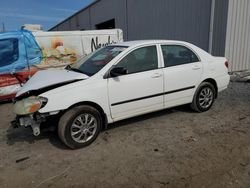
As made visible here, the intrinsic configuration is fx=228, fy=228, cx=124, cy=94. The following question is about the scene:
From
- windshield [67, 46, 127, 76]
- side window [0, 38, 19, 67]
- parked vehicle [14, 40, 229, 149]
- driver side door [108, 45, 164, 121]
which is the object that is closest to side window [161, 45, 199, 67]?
parked vehicle [14, 40, 229, 149]

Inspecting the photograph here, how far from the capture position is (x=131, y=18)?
15.1 metres

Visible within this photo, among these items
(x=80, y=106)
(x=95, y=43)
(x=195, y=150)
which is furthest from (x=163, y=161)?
(x=95, y=43)

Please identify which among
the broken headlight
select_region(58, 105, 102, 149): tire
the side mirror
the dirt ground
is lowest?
the dirt ground

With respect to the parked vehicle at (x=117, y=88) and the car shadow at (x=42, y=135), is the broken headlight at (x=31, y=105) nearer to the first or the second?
the parked vehicle at (x=117, y=88)

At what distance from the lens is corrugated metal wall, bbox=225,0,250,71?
862cm

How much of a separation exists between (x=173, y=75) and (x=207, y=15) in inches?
239

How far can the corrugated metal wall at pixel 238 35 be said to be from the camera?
339 inches

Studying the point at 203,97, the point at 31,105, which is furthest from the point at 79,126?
the point at 203,97

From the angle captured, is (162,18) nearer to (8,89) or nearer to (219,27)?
(219,27)

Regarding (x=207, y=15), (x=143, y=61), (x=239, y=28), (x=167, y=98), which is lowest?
(x=167, y=98)

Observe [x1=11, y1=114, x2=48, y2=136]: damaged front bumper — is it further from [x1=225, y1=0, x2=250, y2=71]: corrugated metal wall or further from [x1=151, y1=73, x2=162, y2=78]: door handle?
[x1=225, y1=0, x2=250, y2=71]: corrugated metal wall

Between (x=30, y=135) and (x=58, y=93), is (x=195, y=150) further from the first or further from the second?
(x=30, y=135)

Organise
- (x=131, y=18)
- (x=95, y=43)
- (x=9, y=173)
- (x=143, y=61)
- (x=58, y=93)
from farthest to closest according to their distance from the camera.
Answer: (x=131, y=18) → (x=95, y=43) → (x=143, y=61) → (x=58, y=93) → (x=9, y=173)

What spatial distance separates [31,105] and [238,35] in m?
8.42
